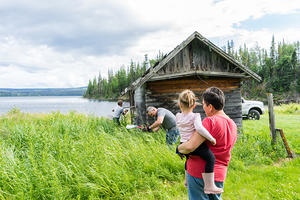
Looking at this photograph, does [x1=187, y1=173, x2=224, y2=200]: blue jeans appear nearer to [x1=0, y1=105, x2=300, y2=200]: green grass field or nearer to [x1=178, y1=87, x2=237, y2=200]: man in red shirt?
[x1=178, y1=87, x2=237, y2=200]: man in red shirt

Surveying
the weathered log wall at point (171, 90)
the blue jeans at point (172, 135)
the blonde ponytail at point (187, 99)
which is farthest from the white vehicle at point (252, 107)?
the blonde ponytail at point (187, 99)

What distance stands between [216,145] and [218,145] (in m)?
0.02

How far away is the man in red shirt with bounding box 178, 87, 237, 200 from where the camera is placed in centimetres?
194

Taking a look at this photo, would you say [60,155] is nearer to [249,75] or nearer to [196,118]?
[196,118]

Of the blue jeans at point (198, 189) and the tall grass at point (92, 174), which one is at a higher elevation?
the blue jeans at point (198, 189)

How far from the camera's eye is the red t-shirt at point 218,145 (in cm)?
193

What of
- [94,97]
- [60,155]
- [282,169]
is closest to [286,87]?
[282,169]

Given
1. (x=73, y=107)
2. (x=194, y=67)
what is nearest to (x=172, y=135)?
(x=194, y=67)

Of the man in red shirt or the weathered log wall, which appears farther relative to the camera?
the weathered log wall

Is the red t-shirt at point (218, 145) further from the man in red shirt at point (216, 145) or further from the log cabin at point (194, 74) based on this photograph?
the log cabin at point (194, 74)

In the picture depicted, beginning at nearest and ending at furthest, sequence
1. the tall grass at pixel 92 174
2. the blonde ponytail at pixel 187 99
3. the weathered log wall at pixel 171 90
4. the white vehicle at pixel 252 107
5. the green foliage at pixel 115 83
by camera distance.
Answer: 1. the blonde ponytail at pixel 187 99
2. the tall grass at pixel 92 174
3. the weathered log wall at pixel 171 90
4. the white vehicle at pixel 252 107
5. the green foliage at pixel 115 83

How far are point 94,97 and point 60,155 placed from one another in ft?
381

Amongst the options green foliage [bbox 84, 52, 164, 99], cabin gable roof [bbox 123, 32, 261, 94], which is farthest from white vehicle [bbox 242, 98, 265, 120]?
green foliage [bbox 84, 52, 164, 99]

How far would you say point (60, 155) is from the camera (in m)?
4.64
